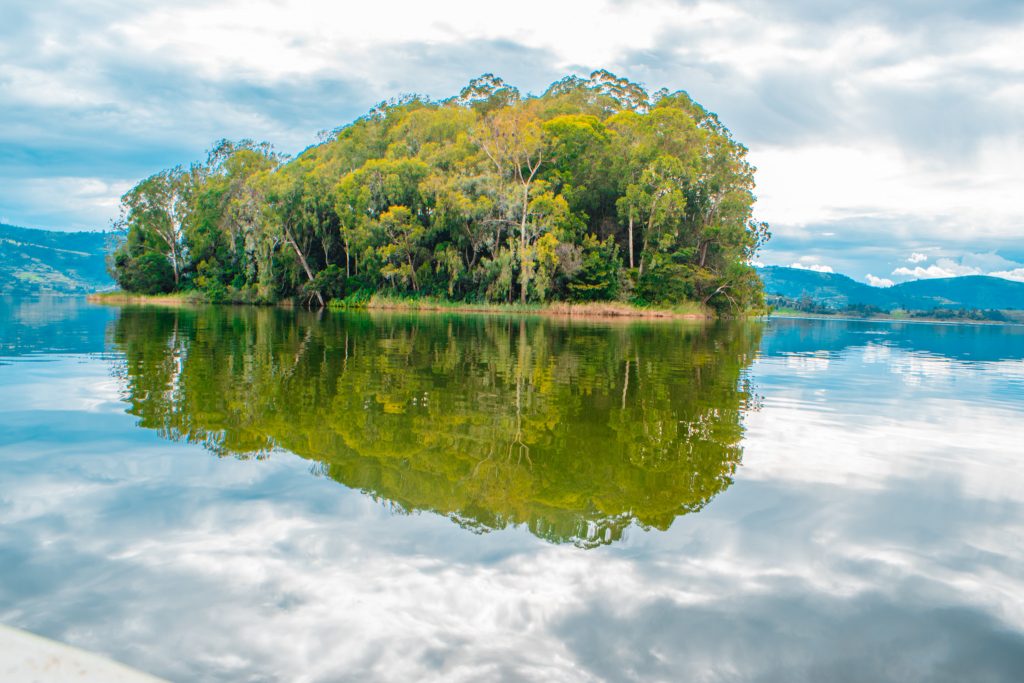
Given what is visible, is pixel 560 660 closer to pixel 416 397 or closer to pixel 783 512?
pixel 783 512

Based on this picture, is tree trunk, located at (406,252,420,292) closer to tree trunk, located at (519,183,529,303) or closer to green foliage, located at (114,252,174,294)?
tree trunk, located at (519,183,529,303)

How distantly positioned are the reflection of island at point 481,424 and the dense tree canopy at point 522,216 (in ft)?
121

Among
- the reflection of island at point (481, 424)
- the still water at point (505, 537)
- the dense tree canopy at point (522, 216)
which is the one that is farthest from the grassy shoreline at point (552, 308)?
the still water at point (505, 537)

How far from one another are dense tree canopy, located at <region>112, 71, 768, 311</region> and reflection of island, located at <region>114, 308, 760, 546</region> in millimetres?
37033

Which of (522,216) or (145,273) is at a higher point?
(522,216)


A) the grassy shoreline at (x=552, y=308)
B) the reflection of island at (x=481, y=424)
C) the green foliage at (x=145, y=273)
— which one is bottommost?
the reflection of island at (x=481, y=424)

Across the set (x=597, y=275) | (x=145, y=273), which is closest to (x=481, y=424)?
(x=597, y=275)

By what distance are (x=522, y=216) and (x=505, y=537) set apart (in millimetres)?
49873

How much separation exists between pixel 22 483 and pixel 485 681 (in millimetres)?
4649

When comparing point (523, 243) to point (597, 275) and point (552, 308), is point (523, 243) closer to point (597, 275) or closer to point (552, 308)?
point (552, 308)

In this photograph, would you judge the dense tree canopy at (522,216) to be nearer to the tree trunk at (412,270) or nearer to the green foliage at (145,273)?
the tree trunk at (412,270)

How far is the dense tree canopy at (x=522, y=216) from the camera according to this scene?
53.5m

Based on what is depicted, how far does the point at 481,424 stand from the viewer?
324 inches

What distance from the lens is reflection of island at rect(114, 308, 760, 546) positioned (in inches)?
211
